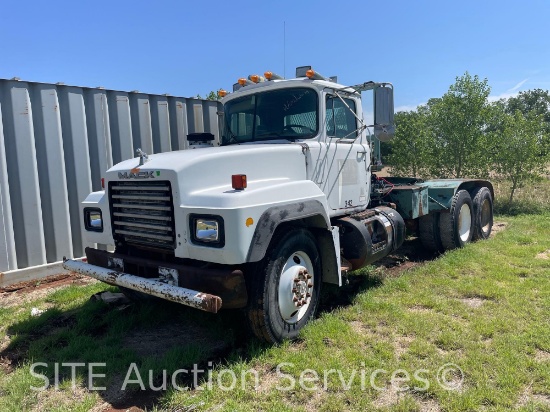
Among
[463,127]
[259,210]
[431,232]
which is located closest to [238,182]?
[259,210]

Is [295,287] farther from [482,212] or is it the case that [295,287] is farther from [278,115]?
[482,212]

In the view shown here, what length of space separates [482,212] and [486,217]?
0.79ft

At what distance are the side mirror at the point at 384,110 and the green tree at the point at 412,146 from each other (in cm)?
861

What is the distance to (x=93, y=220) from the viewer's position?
4.25 m

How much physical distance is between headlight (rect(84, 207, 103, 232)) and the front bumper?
0.58 metres

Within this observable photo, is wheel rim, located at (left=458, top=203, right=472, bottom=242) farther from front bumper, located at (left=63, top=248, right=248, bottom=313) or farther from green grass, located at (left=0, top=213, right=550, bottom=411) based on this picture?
front bumper, located at (left=63, top=248, right=248, bottom=313)

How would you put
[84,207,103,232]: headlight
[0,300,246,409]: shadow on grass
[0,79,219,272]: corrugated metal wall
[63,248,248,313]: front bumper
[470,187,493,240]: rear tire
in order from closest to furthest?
1. [63,248,248,313]: front bumper
2. [0,300,246,409]: shadow on grass
3. [84,207,103,232]: headlight
4. [0,79,219,272]: corrugated metal wall
5. [470,187,493,240]: rear tire

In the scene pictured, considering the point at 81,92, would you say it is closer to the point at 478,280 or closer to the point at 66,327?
the point at 66,327

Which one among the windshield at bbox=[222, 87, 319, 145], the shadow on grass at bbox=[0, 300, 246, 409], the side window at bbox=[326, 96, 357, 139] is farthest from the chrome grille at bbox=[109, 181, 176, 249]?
the side window at bbox=[326, 96, 357, 139]

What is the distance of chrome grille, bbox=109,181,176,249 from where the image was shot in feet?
11.2

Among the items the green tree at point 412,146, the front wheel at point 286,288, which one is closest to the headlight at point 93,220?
the front wheel at point 286,288

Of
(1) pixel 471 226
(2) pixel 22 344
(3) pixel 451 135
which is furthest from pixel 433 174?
(2) pixel 22 344

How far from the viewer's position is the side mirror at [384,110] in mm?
A: 4566

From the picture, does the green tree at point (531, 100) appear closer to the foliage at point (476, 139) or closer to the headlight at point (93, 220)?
the foliage at point (476, 139)
